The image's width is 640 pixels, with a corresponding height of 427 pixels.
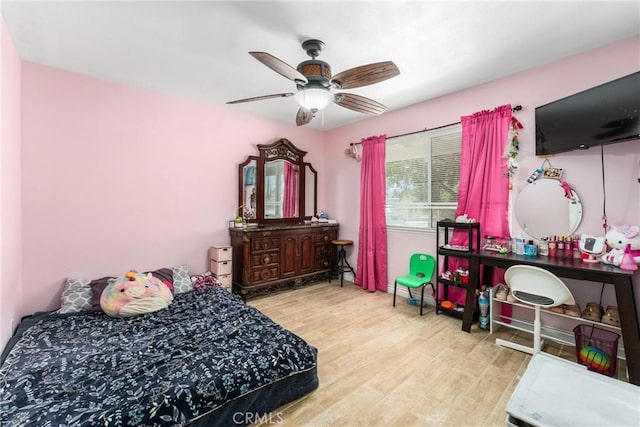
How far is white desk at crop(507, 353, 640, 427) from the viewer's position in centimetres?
90

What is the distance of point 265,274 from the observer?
378 cm

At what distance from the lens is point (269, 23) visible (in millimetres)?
1965

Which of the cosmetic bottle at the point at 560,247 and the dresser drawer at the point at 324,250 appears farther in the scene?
the dresser drawer at the point at 324,250

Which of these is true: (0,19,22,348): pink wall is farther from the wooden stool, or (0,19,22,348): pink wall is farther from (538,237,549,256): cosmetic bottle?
(538,237,549,256): cosmetic bottle

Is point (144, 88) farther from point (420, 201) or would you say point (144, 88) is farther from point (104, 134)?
point (420, 201)

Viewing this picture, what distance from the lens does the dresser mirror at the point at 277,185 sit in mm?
4016

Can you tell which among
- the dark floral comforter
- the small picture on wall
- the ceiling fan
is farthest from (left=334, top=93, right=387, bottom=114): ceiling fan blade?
the dark floral comforter

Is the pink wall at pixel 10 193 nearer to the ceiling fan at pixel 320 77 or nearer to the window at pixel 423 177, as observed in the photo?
the ceiling fan at pixel 320 77

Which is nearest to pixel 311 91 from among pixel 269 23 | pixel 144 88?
pixel 269 23

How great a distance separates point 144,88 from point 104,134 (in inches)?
27.2

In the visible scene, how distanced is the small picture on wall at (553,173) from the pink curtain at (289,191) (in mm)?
3197

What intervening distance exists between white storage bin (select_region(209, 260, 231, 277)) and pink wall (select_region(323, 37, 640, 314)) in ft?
7.65

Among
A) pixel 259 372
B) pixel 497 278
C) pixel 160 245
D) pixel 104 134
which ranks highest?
pixel 104 134

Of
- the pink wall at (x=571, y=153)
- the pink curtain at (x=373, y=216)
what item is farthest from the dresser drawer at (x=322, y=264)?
the pink wall at (x=571, y=153)
